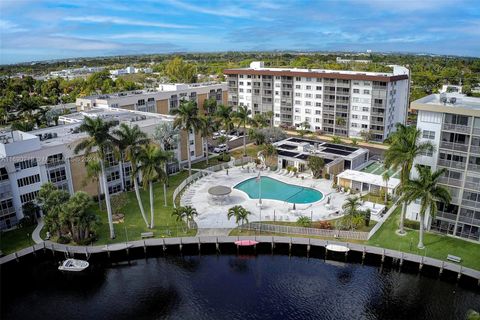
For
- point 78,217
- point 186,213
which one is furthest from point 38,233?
point 186,213

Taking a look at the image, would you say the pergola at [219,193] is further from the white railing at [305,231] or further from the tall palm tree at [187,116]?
the tall palm tree at [187,116]

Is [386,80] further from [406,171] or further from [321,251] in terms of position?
[321,251]

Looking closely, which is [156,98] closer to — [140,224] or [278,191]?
[278,191]

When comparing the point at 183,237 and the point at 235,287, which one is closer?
the point at 235,287

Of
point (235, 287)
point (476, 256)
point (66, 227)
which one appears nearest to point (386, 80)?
point (476, 256)

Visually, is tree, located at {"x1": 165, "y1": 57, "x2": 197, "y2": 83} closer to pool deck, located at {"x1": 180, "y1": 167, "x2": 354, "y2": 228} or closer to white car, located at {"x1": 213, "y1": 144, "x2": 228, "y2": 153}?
white car, located at {"x1": 213, "y1": 144, "x2": 228, "y2": 153}

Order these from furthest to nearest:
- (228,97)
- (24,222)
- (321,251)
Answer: (228,97) → (24,222) → (321,251)

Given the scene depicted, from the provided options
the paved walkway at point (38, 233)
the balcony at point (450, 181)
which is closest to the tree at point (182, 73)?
the paved walkway at point (38, 233)

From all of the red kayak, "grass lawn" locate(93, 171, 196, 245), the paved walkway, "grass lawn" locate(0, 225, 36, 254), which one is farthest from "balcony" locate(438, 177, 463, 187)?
"grass lawn" locate(0, 225, 36, 254)
